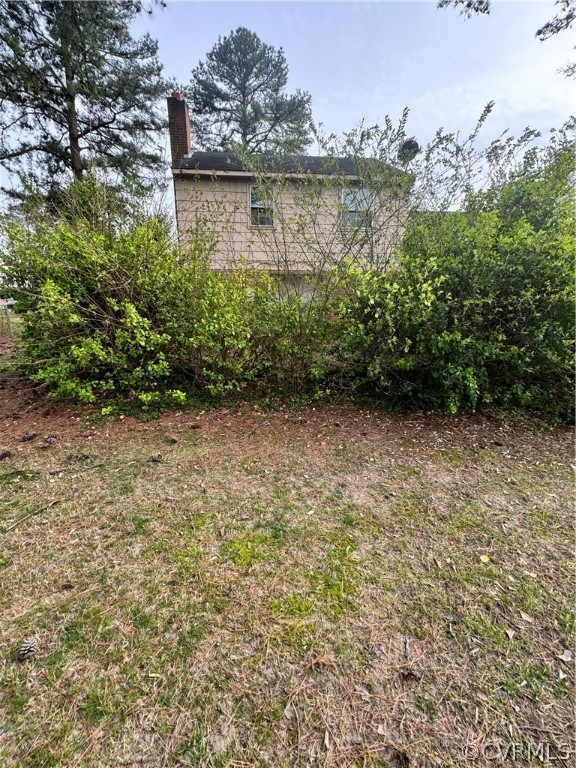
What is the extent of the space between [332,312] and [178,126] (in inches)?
390

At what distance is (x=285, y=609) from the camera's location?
1.60 m

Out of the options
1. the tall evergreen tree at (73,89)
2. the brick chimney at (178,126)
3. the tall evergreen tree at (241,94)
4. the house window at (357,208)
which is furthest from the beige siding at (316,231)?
the tall evergreen tree at (241,94)

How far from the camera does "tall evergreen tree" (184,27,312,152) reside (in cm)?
1722

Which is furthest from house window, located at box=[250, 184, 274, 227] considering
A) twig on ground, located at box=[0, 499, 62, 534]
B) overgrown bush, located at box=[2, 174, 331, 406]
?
twig on ground, located at box=[0, 499, 62, 534]

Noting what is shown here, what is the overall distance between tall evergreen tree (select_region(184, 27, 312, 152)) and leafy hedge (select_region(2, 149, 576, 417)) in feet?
56.7

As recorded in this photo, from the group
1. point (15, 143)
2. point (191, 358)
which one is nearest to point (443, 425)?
point (191, 358)

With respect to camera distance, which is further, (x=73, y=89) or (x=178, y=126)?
(x=178, y=126)

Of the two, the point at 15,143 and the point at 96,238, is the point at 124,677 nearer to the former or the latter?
the point at 96,238

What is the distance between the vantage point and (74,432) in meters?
3.39

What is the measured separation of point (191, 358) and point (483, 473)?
3.27m

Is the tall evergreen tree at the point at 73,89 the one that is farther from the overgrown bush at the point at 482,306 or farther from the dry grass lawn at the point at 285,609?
the dry grass lawn at the point at 285,609

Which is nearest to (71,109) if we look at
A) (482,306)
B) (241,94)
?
(241,94)

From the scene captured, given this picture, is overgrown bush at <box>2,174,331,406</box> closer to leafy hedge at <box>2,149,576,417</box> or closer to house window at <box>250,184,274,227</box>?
leafy hedge at <box>2,149,576,417</box>

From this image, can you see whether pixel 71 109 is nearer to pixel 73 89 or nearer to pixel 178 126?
pixel 73 89
